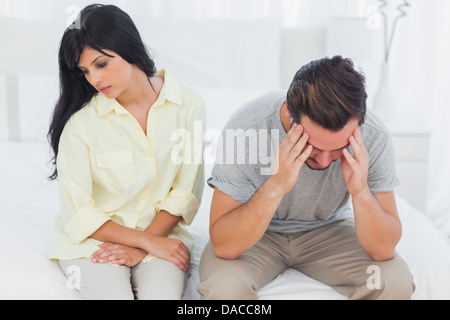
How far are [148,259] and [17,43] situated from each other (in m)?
1.40

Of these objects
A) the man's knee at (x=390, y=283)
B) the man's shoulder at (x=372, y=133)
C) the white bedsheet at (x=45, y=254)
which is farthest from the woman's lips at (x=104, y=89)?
the man's knee at (x=390, y=283)

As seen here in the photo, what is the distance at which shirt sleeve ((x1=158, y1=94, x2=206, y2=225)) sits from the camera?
148cm

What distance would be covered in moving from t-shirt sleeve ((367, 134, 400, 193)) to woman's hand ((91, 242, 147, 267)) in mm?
615

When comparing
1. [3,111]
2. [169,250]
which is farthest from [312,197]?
[3,111]

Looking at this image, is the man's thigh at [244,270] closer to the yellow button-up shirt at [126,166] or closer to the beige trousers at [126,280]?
the beige trousers at [126,280]

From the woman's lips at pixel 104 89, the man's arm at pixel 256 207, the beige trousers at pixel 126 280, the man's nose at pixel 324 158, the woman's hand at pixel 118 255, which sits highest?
the woman's lips at pixel 104 89

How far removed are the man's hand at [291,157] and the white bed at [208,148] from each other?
0.27 m

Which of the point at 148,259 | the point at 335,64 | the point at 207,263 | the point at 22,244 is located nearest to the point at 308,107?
the point at 335,64

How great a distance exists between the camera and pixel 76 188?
1407mm

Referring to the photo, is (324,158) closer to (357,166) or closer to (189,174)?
(357,166)

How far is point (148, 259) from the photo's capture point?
1395mm

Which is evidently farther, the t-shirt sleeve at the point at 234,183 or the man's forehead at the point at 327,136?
the t-shirt sleeve at the point at 234,183

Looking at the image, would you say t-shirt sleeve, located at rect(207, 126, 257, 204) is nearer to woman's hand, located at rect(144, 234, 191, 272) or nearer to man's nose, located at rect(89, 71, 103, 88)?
woman's hand, located at rect(144, 234, 191, 272)

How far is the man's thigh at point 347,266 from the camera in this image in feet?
4.25
